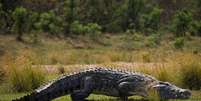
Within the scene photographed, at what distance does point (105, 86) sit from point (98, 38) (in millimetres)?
24469

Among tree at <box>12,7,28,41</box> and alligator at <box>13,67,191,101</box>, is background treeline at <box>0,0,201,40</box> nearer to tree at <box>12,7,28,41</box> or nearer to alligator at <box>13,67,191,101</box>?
tree at <box>12,7,28,41</box>

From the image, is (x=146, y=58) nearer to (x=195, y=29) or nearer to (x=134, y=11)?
(x=195, y=29)

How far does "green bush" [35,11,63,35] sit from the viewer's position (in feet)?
120

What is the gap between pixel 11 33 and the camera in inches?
1387

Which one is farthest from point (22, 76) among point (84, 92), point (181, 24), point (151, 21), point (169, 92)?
point (151, 21)

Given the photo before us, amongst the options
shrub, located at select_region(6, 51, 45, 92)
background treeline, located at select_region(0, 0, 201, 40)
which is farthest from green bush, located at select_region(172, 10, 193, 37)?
shrub, located at select_region(6, 51, 45, 92)

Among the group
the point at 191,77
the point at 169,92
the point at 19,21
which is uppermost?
the point at 19,21

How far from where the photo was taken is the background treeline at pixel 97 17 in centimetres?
3691

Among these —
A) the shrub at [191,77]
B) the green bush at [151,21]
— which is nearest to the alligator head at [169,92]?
the shrub at [191,77]

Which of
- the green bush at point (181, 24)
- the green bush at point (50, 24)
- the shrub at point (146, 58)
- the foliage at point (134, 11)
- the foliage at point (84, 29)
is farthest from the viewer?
the foliage at point (134, 11)

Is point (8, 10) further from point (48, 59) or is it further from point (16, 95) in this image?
point (16, 95)

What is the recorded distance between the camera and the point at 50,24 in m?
37.5

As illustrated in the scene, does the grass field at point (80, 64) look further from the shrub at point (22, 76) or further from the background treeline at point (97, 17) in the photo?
the background treeline at point (97, 17)

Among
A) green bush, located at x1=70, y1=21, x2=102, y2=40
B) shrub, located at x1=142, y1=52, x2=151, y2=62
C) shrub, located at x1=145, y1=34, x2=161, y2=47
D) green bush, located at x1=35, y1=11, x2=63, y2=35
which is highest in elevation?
green bush, located at x1=35, y1=11, x2=63, y2=35
